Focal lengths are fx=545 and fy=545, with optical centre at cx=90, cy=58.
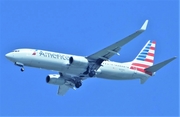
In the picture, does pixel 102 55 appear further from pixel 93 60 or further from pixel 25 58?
pixel 25 58

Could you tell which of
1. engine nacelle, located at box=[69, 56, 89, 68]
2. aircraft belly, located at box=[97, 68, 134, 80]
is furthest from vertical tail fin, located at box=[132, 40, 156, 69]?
engine nacelle, located at box=[69, 56, 89, 68]

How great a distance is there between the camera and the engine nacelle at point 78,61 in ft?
157

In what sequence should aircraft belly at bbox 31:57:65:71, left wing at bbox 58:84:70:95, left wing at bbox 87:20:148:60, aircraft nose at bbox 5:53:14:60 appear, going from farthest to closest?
left wing at bbox 58:84:70:95
aircraft nose at bbox 5:53:14:60
aircraft belly at bbox 31:57:65:71
left wing at bbox 87:20:148:60

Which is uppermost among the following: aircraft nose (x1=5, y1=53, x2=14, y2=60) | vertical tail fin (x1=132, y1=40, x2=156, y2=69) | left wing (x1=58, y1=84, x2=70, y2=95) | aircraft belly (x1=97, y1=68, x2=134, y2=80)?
vertical tail fin (x1=132, y1=40, x2=156, y2=69)

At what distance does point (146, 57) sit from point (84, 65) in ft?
30.3

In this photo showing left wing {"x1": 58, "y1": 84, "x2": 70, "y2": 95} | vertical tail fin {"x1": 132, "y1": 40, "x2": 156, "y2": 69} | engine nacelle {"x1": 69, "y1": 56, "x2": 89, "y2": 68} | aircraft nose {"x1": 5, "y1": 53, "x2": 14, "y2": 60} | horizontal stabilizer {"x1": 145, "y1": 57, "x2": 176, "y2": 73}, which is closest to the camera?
aircraft nose {"x1": 5, "y1": 53, "x2": 14, "y2": 60}

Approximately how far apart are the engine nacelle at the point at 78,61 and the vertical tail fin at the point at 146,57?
6356mm

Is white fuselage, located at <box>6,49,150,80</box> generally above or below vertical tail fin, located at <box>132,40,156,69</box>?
below

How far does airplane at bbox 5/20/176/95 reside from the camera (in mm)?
47281

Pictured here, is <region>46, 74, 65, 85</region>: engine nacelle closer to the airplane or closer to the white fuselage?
the airplane

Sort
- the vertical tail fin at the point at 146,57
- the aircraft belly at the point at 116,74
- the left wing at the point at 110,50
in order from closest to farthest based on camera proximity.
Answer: the left wing at the point at 110,50, the aircraft belly at the point at 116,74, the vertical tail fin at the point at 146,57

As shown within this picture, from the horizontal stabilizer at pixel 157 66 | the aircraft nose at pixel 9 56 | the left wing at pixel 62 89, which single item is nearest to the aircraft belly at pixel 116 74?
the horizontal stabilizer at pixel 157 66

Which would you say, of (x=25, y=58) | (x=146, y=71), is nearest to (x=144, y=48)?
(x=146, y=71)

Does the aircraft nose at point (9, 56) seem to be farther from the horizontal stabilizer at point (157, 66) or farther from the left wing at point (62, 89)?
the horizontal stabilizer at point (157, 66)
